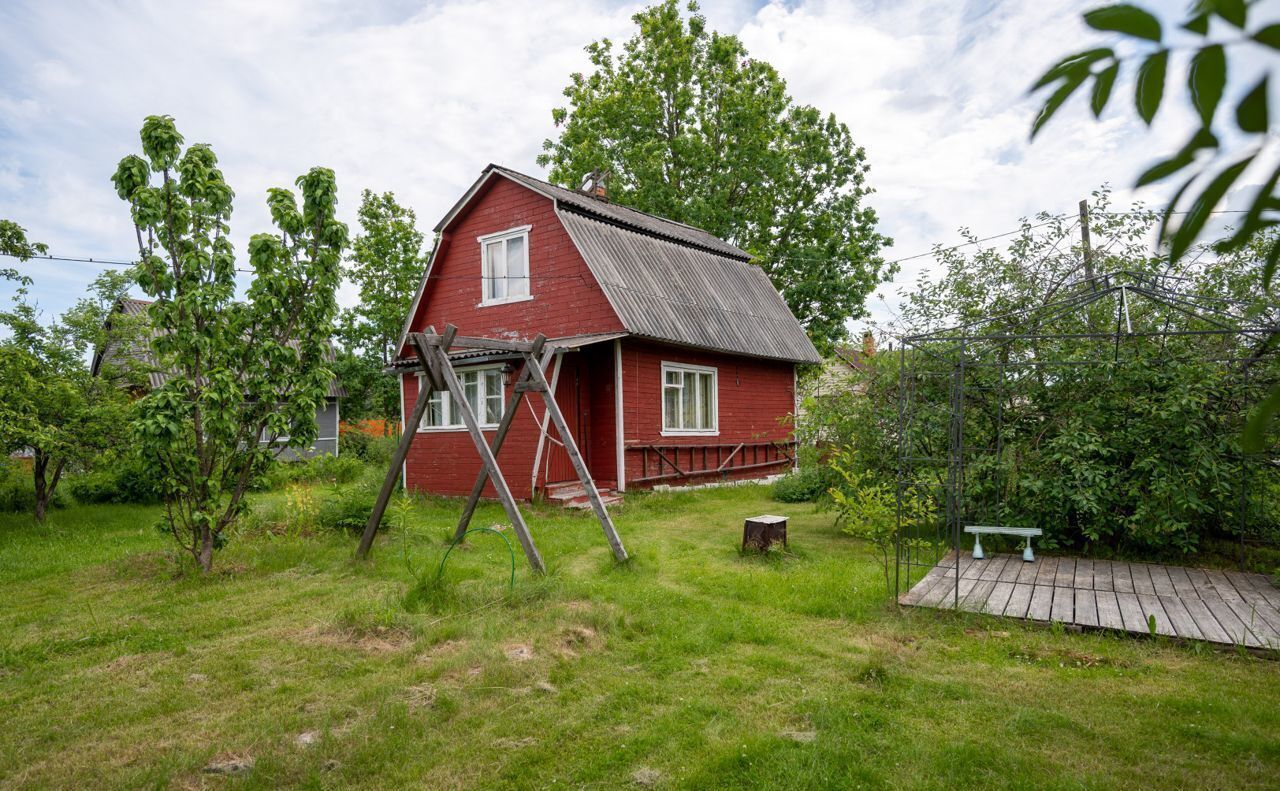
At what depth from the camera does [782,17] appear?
47.3 feet

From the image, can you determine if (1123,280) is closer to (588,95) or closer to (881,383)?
(881,383)

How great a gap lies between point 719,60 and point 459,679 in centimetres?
2441

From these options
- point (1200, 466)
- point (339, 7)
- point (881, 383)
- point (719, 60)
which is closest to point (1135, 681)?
point (1200, 466)

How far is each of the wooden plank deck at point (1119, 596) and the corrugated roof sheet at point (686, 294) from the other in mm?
7426

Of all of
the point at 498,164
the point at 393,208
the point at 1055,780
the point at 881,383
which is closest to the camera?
the point at 1055,780

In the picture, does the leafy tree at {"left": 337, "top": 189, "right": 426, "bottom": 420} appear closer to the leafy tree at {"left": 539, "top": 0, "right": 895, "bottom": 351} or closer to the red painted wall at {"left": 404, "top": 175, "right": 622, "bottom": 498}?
the leafy tree at {"left": 539, "top": 0, "right": 895, "bottom": 351}

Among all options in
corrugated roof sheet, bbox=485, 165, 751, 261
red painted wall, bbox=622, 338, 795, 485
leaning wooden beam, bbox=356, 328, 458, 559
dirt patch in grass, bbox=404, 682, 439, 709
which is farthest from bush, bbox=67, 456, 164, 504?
dirt patch in grass, bbox=404, 682, 439, 709

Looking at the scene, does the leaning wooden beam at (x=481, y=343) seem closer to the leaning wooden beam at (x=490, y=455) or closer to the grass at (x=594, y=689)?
the leaning wooden beam at (x=490, y=455)

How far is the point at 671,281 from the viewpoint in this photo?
1570 cm

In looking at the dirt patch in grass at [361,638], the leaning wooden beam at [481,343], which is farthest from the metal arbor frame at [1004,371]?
the dirt patch in grass at [361,638]

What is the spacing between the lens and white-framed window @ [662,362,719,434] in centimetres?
1479

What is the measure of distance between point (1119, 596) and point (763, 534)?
3.46 meters

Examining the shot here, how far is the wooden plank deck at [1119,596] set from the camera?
5.41m

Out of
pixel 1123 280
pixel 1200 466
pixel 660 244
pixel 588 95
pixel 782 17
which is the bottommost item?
pixel 1200 466
